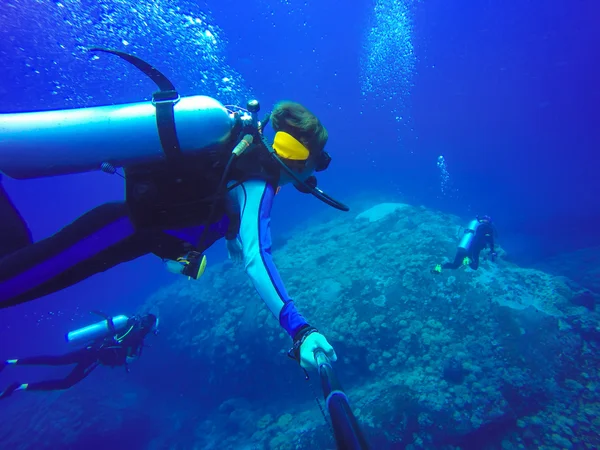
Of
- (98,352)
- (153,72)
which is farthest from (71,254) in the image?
(98,352)

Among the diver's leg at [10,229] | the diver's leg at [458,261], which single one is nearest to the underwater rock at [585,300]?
the diver's leg at [458,261]

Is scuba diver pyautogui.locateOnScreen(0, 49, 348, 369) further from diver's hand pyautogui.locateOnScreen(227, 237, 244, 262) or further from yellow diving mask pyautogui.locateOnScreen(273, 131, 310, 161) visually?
diver's hand pyautogui.locateOnScreen(227, 237, 244, 262)

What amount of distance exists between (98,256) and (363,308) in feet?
21.4

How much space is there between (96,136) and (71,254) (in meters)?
0.89

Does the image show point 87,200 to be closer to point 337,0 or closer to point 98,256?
point 337,0

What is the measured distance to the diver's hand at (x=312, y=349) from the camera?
5.13 ft

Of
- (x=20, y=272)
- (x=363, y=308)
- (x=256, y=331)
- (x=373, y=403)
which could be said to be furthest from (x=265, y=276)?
(x=256, y=331)

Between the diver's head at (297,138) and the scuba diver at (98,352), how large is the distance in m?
7.90

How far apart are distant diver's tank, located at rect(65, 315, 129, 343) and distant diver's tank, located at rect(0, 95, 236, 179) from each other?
25.0ft

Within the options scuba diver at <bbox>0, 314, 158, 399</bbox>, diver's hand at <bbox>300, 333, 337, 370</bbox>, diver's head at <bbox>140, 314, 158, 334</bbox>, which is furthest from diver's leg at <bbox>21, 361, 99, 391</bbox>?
diver's hand at <bbox>300, 333, 337, 370</bbox>

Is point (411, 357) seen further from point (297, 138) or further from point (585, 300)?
point (297, 138)

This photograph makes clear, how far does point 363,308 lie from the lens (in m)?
7.57

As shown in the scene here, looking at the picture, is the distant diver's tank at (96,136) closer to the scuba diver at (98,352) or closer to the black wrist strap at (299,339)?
the black wrist strap at (299,339)

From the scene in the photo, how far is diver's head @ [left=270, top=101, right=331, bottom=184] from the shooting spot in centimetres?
213
